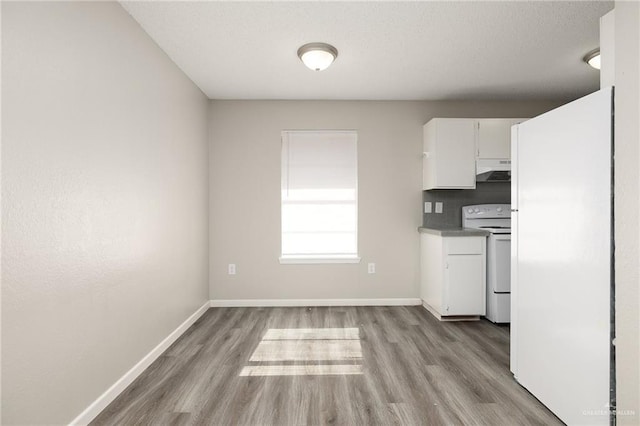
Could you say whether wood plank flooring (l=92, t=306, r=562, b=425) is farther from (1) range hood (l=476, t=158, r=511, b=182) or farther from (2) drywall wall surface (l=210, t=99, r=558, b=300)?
(1) range hood (l=476, t=158, r=511, b=182)

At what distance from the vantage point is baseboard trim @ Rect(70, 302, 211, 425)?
5.53 feet

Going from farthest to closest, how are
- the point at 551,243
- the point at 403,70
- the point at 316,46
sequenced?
the point at 403,70
the point at 316,46
the point at 551,243

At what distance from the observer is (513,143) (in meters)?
2.07

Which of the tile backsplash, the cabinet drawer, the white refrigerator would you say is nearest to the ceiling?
the white refrigerator

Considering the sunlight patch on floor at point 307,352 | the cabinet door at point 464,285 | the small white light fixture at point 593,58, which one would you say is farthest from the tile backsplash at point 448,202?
the sunlight patch on floor at point 307,352

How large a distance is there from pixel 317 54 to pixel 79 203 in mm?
1869

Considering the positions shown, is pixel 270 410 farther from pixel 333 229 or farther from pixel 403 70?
pixel 403 70

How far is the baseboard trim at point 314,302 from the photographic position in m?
3.75

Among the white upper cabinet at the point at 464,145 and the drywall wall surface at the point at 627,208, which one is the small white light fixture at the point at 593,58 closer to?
the white upper cabinet at the point at 464,145

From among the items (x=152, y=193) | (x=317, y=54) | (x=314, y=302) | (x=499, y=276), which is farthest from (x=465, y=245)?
(x=152, y=193)

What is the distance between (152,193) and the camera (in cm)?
237

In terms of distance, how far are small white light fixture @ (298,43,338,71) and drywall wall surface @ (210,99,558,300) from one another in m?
1.20

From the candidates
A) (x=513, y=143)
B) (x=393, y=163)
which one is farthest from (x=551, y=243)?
(x=393, y=163)

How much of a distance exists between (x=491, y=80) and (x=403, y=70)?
97 centimetres
